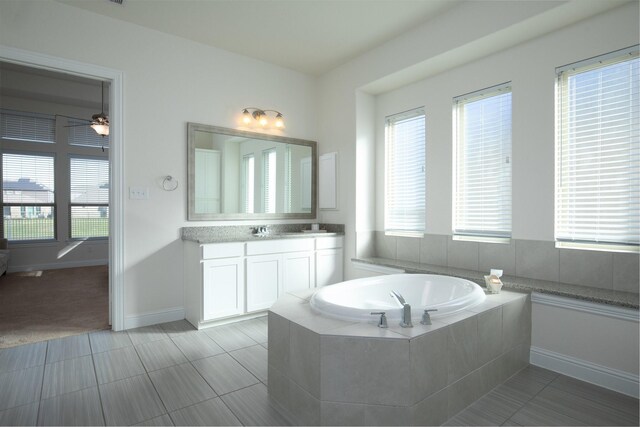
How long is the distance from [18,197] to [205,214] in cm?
440

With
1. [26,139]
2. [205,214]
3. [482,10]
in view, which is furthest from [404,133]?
[26,139]

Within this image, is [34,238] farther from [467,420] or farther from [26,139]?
[467,420]

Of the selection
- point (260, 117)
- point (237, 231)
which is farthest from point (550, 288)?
point (260, 117)

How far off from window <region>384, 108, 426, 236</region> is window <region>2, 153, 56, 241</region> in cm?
570

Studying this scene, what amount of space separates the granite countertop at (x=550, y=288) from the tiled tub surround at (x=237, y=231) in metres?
1.09

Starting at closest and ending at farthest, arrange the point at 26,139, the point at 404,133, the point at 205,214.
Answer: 1. the point at 205,214
2. the point at 404,133
3. the point at 26,139

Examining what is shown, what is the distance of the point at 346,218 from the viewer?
405 cm

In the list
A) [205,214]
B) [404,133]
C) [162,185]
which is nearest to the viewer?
[162,185]

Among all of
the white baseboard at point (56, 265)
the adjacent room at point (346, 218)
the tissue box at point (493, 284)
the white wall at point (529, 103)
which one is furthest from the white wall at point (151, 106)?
the white baseboard at point (56, 265)

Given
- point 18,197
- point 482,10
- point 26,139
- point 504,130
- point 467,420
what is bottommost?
point 467,420

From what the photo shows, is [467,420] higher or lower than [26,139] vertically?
lower

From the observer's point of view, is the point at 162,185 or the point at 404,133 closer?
the point at 162,185

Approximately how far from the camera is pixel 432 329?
69.1 inches

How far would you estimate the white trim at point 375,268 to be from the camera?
3.41m
